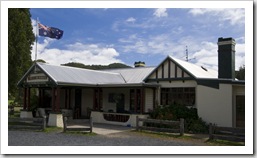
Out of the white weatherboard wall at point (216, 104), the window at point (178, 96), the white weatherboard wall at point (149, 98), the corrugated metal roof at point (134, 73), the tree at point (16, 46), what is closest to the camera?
the white weatherboard wall at point (216, 104)

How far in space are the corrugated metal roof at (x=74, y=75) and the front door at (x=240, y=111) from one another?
10338mm

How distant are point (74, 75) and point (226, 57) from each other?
11.0 metres

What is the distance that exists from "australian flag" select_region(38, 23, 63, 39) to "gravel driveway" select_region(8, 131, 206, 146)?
859cm

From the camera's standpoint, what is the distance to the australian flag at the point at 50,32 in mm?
20250

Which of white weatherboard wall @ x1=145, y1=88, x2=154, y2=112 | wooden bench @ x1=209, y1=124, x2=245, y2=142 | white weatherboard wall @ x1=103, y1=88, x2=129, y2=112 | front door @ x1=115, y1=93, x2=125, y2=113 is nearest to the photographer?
wooden bench @ x1=209, y1=124, x2=245, y2=142

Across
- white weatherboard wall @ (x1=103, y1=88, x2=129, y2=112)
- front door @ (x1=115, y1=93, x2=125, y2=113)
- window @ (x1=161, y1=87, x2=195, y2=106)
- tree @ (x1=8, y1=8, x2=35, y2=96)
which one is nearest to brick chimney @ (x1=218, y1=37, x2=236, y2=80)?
window @ (x1=161, y1=87, x2=195, y2=106)

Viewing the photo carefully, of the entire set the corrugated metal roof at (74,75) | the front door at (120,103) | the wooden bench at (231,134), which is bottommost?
the wooden bench at (231,134)

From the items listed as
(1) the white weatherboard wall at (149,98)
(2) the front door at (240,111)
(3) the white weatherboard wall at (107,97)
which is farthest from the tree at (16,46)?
(2) the front door at (240,111)

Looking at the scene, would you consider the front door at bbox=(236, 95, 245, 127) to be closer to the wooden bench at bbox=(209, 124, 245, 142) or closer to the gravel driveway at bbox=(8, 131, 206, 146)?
the wooden bench at bbox=(209, 124, 245, 142)

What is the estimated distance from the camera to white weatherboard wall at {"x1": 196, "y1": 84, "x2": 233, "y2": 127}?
16016 millimetres

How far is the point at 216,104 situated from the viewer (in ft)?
54.2

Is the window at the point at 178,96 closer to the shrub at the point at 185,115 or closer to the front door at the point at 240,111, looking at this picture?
the shrub at the point at 185,115

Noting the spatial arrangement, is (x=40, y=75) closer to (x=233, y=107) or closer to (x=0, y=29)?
(x=0, y=29)

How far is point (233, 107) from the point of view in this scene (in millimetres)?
16031
